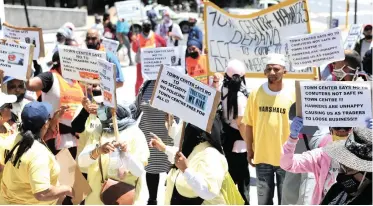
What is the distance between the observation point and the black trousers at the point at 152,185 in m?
6.21

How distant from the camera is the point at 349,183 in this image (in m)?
3.09

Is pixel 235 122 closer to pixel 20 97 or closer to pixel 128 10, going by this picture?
pixel 20 97

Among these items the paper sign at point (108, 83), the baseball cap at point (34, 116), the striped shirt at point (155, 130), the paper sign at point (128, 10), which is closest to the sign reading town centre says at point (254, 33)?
the striped shirt at point (155, 130)

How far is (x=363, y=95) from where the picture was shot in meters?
3.66

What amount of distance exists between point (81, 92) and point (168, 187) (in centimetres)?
246

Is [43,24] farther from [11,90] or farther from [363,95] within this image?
[363,95]

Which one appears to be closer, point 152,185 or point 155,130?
point 155,130

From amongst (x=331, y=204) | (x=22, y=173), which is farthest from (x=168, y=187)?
(x=331, y=204)

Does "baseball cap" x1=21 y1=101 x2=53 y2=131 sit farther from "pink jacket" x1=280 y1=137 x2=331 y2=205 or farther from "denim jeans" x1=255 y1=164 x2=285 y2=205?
"denim jeans" x1=255 y1=164 x2=285 y2=205

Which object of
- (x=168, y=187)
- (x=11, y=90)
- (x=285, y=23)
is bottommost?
(x=168, y=187)

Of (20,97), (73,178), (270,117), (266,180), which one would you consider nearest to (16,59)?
(20,97)

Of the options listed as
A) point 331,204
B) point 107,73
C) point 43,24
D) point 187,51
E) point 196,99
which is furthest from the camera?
point 43,24

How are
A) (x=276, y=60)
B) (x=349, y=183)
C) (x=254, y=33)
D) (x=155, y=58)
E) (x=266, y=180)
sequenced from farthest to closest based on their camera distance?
1. (x=155, y=58)
2. (x=254, y=33)
3. (x=266, y=180)
4. (x=276, y=60)
5. (x=349, y=183)

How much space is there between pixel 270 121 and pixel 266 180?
595 mm
